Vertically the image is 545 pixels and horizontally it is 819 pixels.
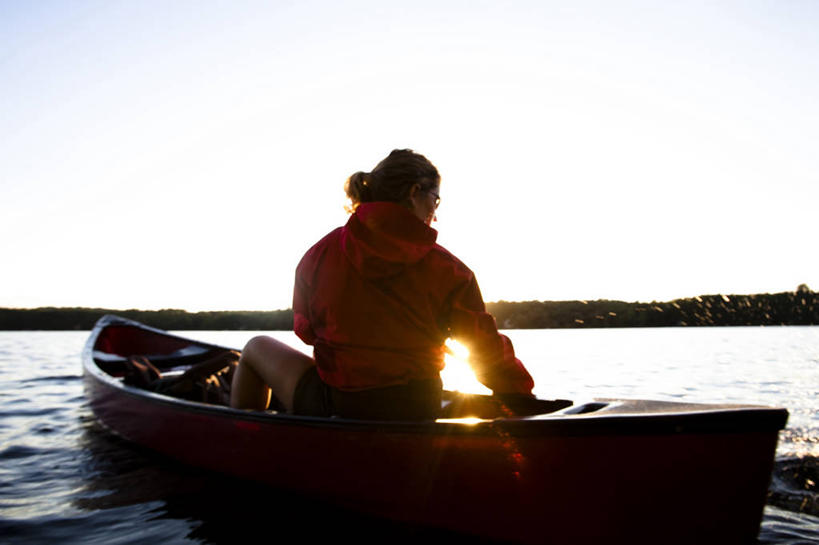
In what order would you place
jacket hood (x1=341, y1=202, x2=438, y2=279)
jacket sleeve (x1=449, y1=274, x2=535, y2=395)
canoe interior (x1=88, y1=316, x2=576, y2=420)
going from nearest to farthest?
jacket hood (x1=341, y1=202, x2=438, y2=279) < jacket sleeve (x1=449, y1=274, x2=535, y2=395) < canoe interior (x1=88, y1=316, x2=576, y2=420)

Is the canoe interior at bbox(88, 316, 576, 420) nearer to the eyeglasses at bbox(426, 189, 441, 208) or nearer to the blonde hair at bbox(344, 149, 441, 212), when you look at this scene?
the eyeglasses at bbox(426, 189, 441, 208)

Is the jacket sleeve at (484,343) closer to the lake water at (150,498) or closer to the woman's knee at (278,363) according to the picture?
the lake water at (150,498)

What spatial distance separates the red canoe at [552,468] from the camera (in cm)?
214

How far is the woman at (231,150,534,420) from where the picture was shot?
95.7 inches

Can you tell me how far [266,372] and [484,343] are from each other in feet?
4.46

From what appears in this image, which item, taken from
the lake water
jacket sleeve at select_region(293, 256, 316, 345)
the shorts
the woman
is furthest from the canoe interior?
jacket sleeve at select_region(293, 256, 316, 345)

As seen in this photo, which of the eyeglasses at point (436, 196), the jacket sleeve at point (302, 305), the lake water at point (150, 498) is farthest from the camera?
the lake water at point (150, 498)

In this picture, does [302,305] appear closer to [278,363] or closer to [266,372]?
[278,363]

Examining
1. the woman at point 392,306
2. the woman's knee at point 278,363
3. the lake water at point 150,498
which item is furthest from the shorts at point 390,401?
the lake water at point 150,498

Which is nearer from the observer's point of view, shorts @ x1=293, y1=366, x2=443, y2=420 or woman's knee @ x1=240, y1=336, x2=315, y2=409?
shorts @ x1=293, y1=366, x2=443, y2=420

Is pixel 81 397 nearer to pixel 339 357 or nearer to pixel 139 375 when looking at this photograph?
pixel 139 375

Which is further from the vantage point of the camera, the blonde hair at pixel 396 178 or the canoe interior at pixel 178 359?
the canoe interior at pixel 178 359

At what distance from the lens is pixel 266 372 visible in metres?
3.16

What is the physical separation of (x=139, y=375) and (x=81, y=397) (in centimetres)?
379
